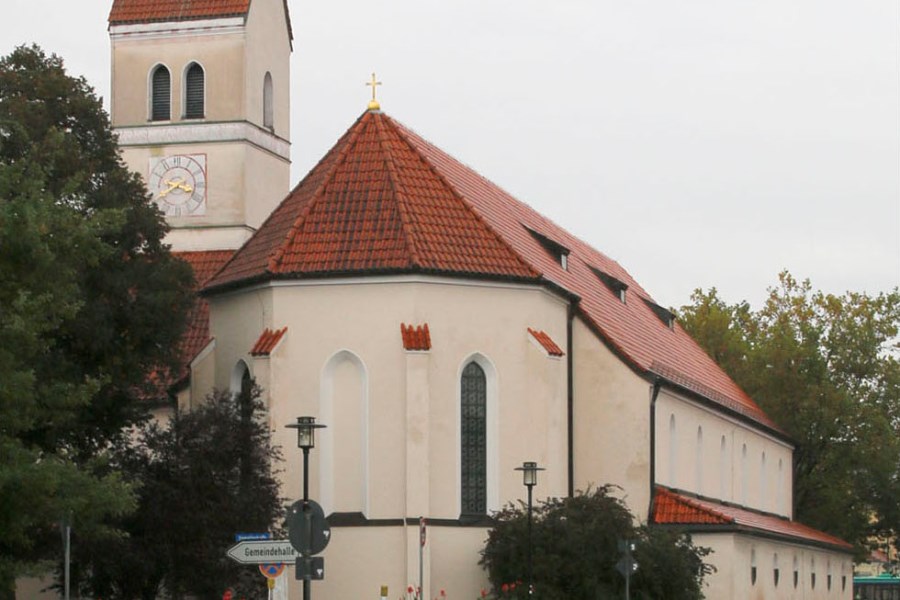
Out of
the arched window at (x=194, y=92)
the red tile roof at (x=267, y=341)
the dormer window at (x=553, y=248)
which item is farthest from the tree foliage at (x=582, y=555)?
the arched window at (x=194, y=92)

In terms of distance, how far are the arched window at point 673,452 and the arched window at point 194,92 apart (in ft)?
64.2

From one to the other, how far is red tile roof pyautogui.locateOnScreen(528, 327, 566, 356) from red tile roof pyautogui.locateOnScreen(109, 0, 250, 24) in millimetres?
22127

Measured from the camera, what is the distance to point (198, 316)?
56.2 meters

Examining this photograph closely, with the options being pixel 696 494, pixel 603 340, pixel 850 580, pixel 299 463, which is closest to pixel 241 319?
pixel 299 463

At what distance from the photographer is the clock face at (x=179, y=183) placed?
62969 millimetres

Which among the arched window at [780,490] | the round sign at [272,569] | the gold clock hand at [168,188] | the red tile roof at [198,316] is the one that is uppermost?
the gold clock hand at [168,188]

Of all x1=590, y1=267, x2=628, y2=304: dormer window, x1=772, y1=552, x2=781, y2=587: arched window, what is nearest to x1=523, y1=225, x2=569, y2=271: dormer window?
x1=590, y1=267, x2=628, y2=304: dormer window

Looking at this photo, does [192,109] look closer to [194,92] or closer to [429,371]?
[194,92]

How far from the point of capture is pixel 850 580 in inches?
2852

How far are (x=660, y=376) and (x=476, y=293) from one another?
8.06 m

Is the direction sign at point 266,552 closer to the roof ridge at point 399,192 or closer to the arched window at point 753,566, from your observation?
the roof ridge at point 399,192

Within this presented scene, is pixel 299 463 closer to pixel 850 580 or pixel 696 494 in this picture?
pixel 696 494

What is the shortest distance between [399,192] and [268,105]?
21.3 m

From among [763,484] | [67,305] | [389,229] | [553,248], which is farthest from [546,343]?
[763,484]
